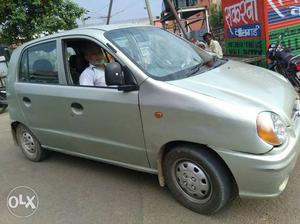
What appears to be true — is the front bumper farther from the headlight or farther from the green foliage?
the green foliage

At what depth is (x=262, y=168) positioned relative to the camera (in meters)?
2.90

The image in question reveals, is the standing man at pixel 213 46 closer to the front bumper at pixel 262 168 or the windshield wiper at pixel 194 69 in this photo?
the windshield wiper at pixel 194 69

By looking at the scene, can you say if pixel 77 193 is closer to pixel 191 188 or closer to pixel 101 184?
pixel 101 184

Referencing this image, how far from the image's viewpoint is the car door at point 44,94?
4.40 meters

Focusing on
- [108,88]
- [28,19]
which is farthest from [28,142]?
[28,19]

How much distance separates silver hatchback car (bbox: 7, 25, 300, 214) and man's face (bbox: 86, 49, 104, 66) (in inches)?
4.5

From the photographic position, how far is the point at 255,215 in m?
3.35

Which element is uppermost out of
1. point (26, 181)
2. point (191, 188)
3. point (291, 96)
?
point (291, 96)

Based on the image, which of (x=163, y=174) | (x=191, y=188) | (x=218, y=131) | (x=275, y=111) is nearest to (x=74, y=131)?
(x=163, y=174)

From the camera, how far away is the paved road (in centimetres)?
340

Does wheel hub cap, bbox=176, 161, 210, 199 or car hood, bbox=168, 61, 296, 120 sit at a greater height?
car hood, bbox=168, 61, 296, 120

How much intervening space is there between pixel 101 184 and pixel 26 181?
1.10 m

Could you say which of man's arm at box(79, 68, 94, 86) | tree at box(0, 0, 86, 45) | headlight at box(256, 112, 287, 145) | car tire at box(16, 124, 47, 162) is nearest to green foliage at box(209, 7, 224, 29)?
tree at box(0, 0, 86, 45)

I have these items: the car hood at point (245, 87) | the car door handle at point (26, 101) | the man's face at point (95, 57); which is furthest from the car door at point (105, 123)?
the car door handle at point (26, 101)
